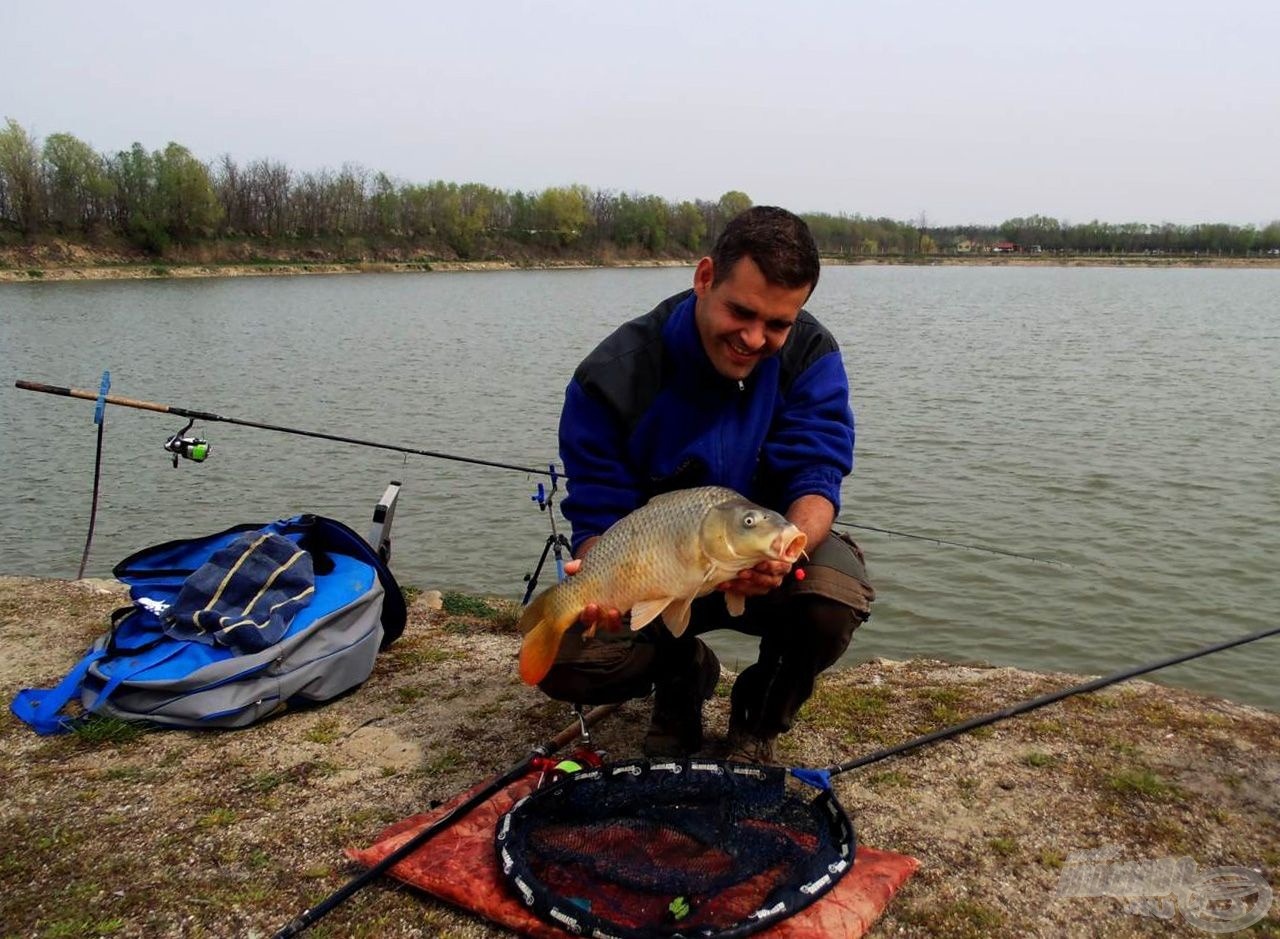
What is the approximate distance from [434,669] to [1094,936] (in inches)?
109

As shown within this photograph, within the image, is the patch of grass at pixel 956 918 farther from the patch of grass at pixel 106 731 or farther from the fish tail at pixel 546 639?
→ the patch of grass at pixel 106 731

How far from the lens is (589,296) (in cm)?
4638

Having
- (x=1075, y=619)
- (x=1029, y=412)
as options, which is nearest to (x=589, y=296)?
(x=1029, y=412)

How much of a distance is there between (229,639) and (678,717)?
1.65 m

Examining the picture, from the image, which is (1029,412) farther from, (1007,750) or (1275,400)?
(1007,750)

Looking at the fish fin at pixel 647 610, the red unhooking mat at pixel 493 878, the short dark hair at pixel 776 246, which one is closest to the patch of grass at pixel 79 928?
the red unhooking mat at pixel 493 878

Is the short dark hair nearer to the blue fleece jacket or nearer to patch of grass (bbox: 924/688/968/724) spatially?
the blue fleece jacket

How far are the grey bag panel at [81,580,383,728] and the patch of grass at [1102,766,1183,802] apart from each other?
276 centimetres

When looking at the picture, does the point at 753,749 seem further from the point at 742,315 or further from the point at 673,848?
the point at 742,315

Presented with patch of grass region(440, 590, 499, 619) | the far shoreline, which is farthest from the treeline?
patch of grass region(440, 590, 499, 619)

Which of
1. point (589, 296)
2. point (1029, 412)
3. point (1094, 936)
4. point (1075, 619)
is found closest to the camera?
point (1094, 936)

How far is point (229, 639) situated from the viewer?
3611 mm

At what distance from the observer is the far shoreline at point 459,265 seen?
5594 cm

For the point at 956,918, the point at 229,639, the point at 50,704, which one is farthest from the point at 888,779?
the point at 50,704
